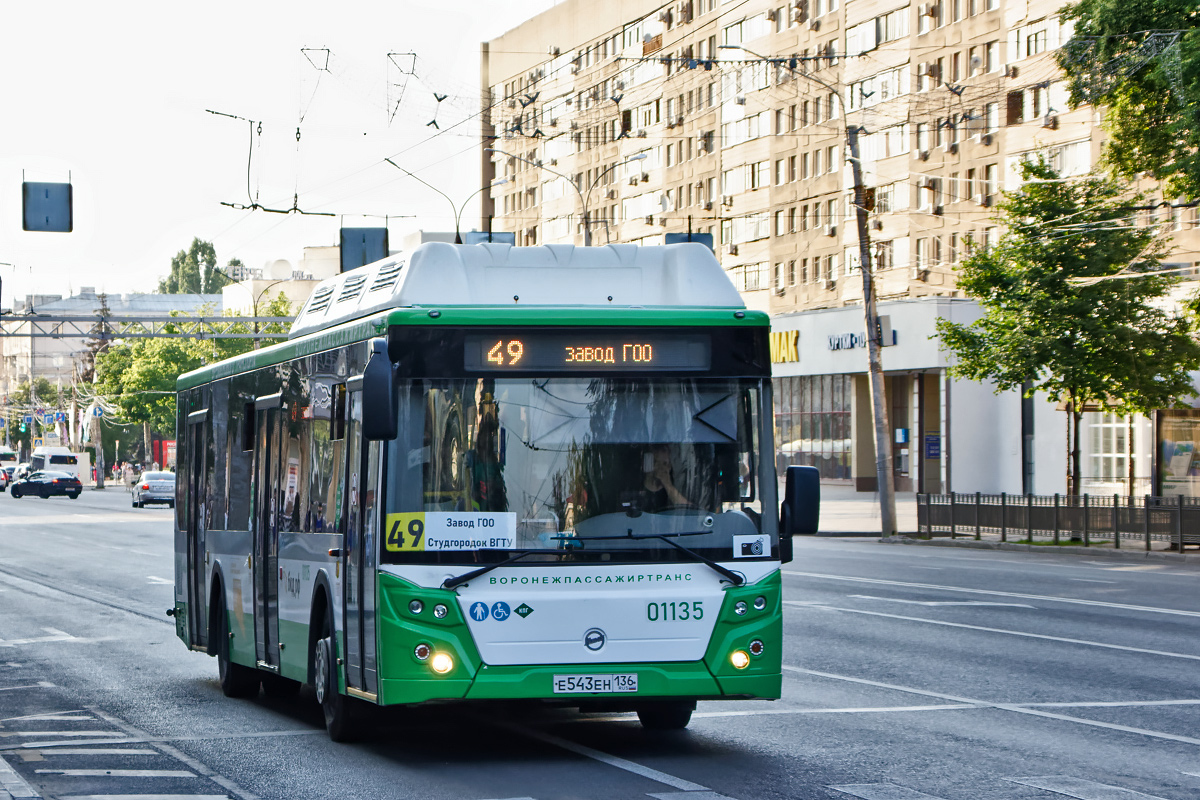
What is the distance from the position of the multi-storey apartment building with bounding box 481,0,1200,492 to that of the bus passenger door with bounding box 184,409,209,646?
1071 inches

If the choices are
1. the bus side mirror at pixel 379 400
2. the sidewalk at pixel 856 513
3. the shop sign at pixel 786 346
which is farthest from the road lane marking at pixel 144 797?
the shop sign at pixel 786 346

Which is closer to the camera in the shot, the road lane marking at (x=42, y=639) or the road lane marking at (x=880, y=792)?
the road lane marking at (x=880, y=792)

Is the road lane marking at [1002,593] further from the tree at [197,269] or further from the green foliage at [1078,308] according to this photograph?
the tree at [197,269]

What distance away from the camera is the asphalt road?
8836 millimetres

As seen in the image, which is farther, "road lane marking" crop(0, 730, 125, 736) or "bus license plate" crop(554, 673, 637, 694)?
"road lane marking" crop(0, 730, 125, 736)

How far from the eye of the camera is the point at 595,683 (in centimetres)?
920

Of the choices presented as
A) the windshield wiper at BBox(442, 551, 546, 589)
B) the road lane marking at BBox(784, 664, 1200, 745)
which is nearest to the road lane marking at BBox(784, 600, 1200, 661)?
the road lane marking at BBox(784, 664, 1200, 745)

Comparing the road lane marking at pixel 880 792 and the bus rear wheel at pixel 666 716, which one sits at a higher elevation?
the bus rear wheel at pixel 666 716

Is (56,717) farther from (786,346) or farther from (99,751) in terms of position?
(786,346)

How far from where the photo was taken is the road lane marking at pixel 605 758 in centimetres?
874

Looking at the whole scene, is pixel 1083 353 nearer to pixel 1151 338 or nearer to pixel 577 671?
pixel 1151 338

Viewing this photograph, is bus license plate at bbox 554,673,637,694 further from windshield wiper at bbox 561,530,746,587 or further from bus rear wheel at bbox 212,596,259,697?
bus rear wheel at bbox 212,596,259,697

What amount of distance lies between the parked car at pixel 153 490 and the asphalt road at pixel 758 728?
45.1 metres

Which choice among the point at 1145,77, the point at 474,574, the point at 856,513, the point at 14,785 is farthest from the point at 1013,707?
the point at 856,513
